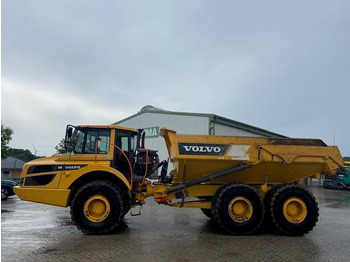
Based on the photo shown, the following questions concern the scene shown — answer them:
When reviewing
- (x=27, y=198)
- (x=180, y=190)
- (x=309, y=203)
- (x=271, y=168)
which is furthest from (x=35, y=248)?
(x=309, y=203)

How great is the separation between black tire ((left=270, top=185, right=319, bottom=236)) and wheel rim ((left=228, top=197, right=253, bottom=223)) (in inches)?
23.6

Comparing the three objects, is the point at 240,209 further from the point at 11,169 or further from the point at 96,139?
the point at 11,169

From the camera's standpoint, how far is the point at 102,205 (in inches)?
319

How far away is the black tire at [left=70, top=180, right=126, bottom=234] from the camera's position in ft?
26.1

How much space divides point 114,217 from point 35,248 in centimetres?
194

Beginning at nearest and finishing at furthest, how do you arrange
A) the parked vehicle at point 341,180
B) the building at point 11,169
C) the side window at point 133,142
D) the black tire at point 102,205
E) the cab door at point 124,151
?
the black tire at point 102,205 < the cab door at point 124,151 < the side window at point 133,142 < the parked vehicle at point 341,180 < the building at point 11,169

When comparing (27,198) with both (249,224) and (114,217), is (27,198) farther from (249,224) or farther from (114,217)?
(249,224)

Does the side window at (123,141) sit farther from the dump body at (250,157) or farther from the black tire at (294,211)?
the black tire at (294,211)

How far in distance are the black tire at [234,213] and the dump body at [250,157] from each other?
2.15ft

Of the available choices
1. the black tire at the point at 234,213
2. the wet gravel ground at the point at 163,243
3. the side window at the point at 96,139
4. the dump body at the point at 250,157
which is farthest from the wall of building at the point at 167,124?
the side window at the point at 96,139

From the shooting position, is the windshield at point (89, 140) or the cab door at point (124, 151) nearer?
the windshield at point (89, 140)

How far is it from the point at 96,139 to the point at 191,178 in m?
2.70

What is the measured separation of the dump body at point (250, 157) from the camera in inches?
335

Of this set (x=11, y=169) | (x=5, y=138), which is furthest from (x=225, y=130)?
(x=11, y=169)
